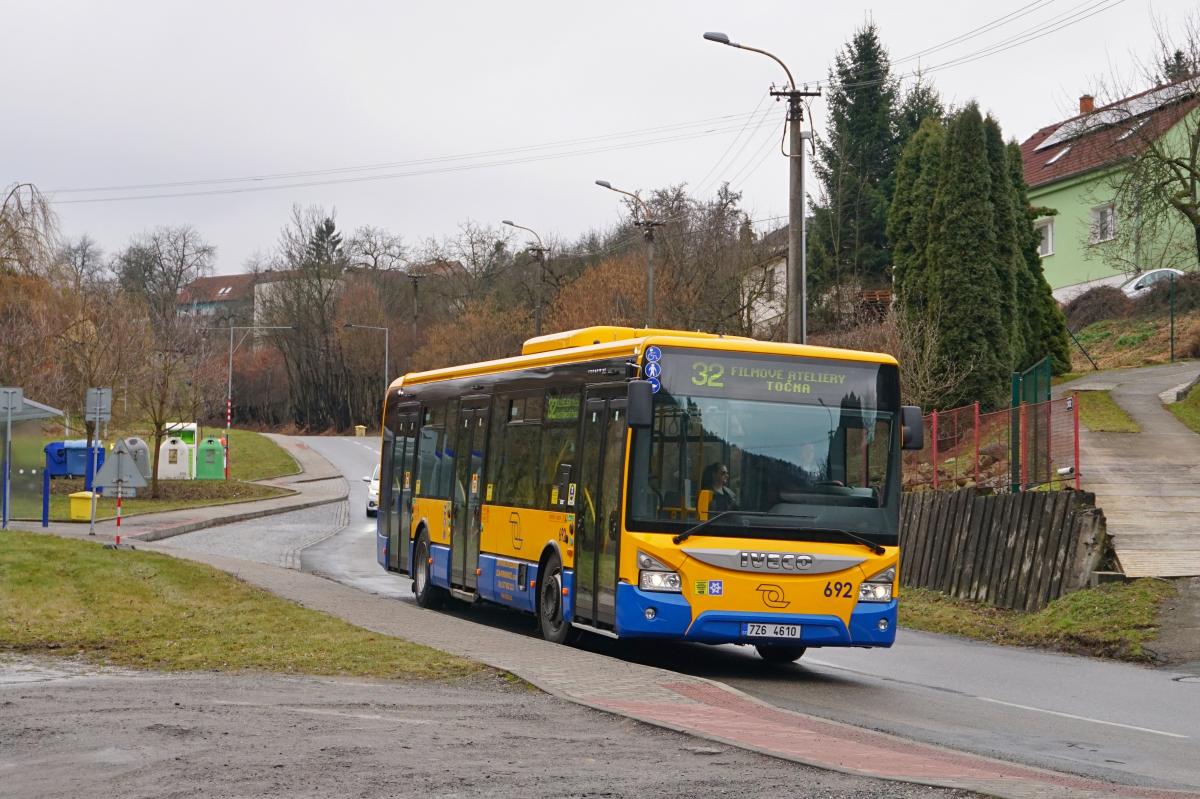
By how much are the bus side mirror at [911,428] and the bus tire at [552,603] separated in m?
3.62

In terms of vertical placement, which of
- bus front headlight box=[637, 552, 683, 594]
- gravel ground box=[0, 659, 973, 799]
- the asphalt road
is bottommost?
the asphalt road

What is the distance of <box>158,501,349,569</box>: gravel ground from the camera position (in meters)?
30.1

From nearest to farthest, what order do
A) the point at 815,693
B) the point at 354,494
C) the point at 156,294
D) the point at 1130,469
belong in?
1. the point at 815,693
2. the point at 1130,469
3. the point at 354,494
4. the point at 156,294

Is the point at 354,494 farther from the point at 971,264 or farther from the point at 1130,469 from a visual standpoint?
the point at 1130,469

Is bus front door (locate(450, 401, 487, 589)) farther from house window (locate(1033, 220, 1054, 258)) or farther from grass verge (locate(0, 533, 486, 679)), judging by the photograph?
house window (locate(1033, 220, 1054, 258))

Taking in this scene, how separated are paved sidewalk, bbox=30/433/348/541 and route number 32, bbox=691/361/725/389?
20.0 metres

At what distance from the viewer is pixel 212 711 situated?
31.6 feet

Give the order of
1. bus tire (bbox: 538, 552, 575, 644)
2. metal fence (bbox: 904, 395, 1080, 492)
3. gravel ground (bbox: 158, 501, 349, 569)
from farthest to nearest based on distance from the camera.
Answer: gravel ground (bbox: 158, 501, 349, 569)
metal fence (bbox: 904, 395, 1080, 492)
bus tire (bbox: 538, 552, 575, 644)

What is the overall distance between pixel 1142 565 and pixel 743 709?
9378 mm

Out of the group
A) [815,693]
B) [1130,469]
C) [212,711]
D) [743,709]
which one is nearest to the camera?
[212,711]

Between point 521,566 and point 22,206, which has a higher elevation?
point 22,206

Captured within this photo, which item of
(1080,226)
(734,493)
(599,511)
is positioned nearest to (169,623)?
(599,511)

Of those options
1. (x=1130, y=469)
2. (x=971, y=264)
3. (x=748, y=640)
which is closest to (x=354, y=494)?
(x=971, y=264)

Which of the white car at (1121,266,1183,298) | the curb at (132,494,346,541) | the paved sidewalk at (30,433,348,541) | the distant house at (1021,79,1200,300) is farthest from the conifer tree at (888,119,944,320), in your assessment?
the paved sidewalk at (30,433,348,541)
